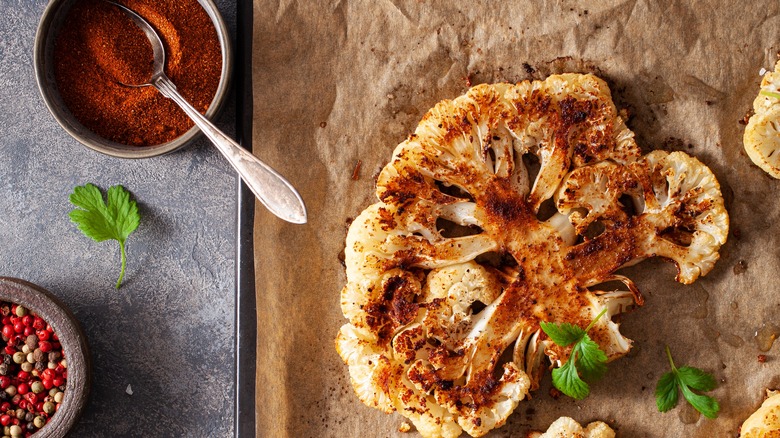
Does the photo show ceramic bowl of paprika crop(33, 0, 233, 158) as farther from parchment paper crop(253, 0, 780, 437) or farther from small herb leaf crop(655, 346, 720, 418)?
small herb leaf crop(655, 346, 720, 418)

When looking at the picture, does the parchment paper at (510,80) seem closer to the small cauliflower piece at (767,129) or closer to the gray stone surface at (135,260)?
the small cauliflower piece at (767,129)

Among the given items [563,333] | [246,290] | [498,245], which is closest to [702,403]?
[563,333]

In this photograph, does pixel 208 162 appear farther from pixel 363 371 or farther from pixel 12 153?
pixel 363 371

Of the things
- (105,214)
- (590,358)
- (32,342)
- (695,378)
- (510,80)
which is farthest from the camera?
(105,214)

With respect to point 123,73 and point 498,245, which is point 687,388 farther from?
point 123,73

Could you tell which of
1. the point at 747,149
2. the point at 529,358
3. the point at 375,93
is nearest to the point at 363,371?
the point at 529,358

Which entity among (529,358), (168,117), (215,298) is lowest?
(215,298)
